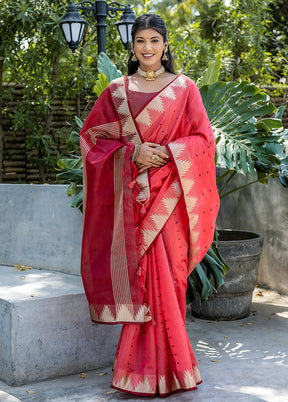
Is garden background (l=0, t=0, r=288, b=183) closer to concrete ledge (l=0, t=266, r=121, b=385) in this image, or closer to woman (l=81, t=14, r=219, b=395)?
concrete ledge (l=0, t=266, r=121, b=385)

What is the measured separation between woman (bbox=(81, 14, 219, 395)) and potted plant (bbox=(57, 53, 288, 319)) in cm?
104

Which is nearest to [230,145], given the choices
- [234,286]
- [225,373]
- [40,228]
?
[234,286]

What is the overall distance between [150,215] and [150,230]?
0.23 feet

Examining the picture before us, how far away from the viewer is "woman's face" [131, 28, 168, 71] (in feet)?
9.70

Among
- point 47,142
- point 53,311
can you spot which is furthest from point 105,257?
point 47,142

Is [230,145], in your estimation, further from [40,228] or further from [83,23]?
[83,23]

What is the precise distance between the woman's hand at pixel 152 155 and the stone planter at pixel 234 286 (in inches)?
62.7

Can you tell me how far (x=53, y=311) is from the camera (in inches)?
127

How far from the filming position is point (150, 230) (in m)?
2.96

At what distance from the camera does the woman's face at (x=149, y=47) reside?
296 cm

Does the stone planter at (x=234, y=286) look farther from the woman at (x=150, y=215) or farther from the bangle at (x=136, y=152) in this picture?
the bangle at (x=136, y=152)

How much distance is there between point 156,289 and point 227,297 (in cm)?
159

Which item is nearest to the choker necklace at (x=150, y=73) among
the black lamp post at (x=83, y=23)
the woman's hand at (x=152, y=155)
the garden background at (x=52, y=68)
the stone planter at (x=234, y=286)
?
the woman's hand at (x=152, y=155)

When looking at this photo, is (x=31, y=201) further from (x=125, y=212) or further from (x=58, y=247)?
(x=125, y=212)
